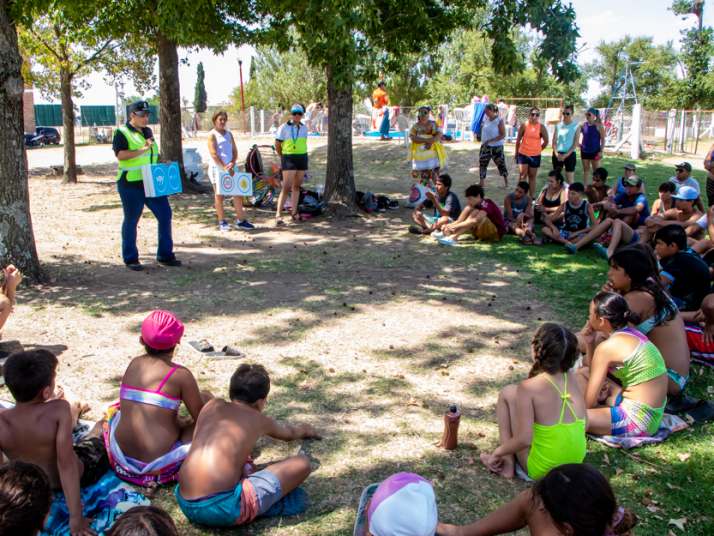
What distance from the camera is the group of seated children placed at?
10.5 feet

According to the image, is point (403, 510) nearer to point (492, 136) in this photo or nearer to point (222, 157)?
point (222, 157)

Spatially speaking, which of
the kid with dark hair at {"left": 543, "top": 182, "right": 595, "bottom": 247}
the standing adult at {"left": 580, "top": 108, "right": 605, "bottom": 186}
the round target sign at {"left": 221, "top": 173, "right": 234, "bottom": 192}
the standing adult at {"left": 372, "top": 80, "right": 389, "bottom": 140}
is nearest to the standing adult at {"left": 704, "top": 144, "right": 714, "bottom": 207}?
the kid with dark hair at {"left": 543, "top": 182, "right": 595, "bottom": 247}

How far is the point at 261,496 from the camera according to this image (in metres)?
3.30

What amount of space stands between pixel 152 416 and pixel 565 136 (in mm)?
10171

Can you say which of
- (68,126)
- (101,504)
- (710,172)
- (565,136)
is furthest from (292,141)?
(68,126)

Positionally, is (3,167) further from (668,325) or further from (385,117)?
(385,117)

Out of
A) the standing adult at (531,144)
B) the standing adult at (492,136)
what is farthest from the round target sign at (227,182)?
the standing adult at (531,144)

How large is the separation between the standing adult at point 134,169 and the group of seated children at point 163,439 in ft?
14.3

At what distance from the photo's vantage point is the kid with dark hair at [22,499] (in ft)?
6.56

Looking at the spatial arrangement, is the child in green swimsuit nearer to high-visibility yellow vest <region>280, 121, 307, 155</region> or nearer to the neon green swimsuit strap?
the neon green swimsuit strap

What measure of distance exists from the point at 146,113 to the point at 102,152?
22.3m

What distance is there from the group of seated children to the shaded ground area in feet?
0.62

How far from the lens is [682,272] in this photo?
5.62 meters

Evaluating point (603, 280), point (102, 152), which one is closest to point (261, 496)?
point (603, 280)
